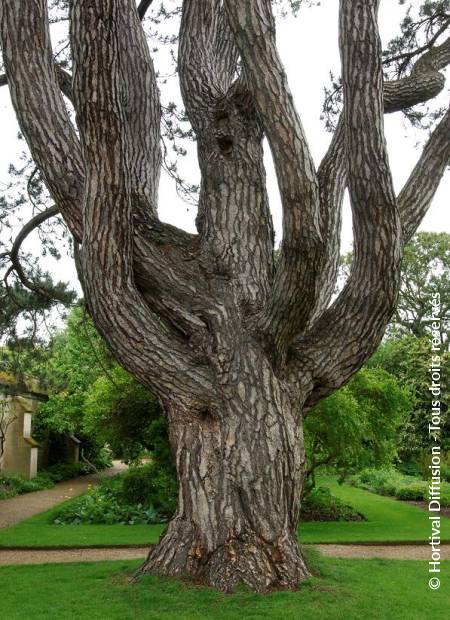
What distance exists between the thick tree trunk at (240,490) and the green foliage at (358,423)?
5.91 metres

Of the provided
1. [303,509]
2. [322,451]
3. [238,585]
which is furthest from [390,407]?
[238,585]

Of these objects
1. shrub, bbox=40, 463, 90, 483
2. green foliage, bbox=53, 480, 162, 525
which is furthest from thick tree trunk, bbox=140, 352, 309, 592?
shrub, bbox=40, 463, 90, 483

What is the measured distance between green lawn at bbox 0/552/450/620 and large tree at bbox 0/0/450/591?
22cm

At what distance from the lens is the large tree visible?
477cm

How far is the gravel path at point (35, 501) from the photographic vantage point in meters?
13.2

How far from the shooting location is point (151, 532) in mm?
10539

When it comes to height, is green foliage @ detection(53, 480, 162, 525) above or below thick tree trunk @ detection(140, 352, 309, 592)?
below

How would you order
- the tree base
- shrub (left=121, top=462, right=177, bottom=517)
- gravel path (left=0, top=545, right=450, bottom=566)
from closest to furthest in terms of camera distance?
the tree base
gravel path (left=0, top=545, right=450, bottom=566)
shrub (left=121, top=462, right=177, bottom=517)

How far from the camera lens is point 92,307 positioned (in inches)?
213

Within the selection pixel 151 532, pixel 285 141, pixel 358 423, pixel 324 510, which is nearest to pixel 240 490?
pixel 285 141

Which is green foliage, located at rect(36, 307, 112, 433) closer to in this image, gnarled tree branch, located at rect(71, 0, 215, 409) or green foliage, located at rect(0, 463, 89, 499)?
green foliage, located at rect(0, 463, 89, 499)

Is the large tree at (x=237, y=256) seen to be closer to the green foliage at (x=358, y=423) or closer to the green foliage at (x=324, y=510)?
the green foliage at (x=358, y=423)

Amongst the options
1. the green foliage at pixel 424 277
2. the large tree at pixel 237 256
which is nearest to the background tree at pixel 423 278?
the green foliage at pixel 424 277

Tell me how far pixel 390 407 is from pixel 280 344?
7.68 m
